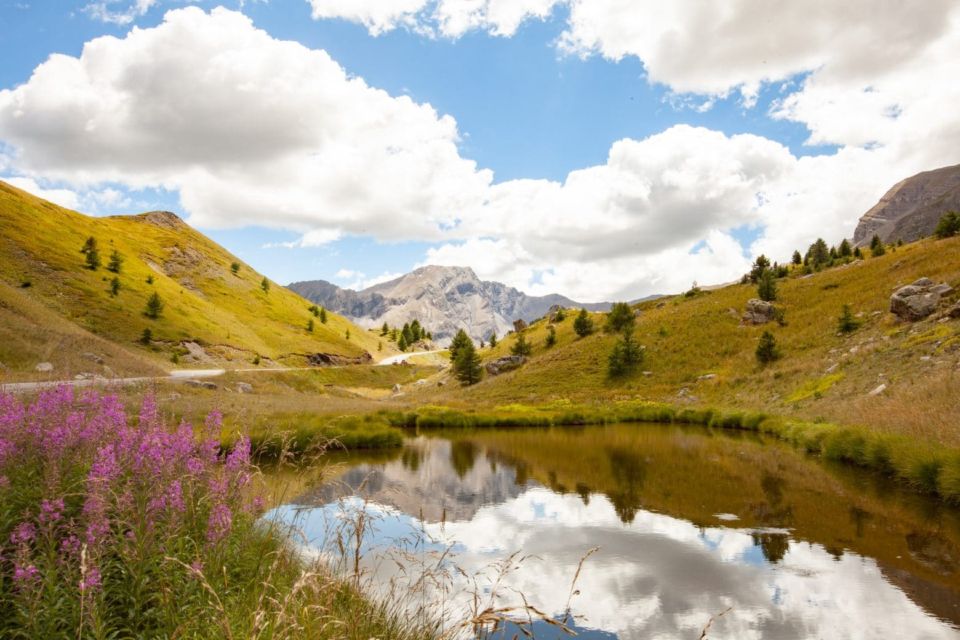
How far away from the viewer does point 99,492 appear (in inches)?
195

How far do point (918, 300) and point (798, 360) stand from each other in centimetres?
1013

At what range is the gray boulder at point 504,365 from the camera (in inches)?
2980

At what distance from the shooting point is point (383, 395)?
284 ft

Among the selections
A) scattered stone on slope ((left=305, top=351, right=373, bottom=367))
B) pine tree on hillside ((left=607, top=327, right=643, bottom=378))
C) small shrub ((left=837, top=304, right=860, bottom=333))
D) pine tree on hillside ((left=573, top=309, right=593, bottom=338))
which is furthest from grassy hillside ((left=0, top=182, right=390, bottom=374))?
small shrub ((left=837, top=304, right=860, bottom=333))

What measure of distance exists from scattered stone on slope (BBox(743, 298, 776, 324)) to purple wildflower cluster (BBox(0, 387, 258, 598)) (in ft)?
220

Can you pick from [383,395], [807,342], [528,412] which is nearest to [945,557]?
[528,412]

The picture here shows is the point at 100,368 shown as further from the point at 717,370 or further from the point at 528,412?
the point at 717,370

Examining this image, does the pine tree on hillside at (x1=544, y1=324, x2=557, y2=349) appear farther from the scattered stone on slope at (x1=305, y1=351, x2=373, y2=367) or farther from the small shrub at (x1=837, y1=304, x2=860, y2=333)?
the scattered stone on slope at (x1=305, y1=351, x2=373, y2=367)

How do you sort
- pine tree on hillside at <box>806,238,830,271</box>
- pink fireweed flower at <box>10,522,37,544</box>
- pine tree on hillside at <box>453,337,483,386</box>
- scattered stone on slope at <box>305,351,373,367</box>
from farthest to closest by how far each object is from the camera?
scattered stone on slope at <box>305,351,373,367</box>
pine tree on hillside at <box>806,238,830,271</box>
pine tree on hillside at <box>453,337,483,386</box>
pink fireweed flower at <box>10,522,37,544</box>

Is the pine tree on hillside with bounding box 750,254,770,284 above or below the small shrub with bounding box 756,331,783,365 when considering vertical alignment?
above

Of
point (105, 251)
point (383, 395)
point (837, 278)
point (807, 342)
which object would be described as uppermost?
point (105, 251)

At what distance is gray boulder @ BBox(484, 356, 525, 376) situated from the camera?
75688 mm

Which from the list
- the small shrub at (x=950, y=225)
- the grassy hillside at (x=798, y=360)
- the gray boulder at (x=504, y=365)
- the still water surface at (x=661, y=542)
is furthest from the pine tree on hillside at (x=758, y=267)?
the still water surface at (x=661, y=542)

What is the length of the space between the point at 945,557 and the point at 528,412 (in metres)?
36.5
